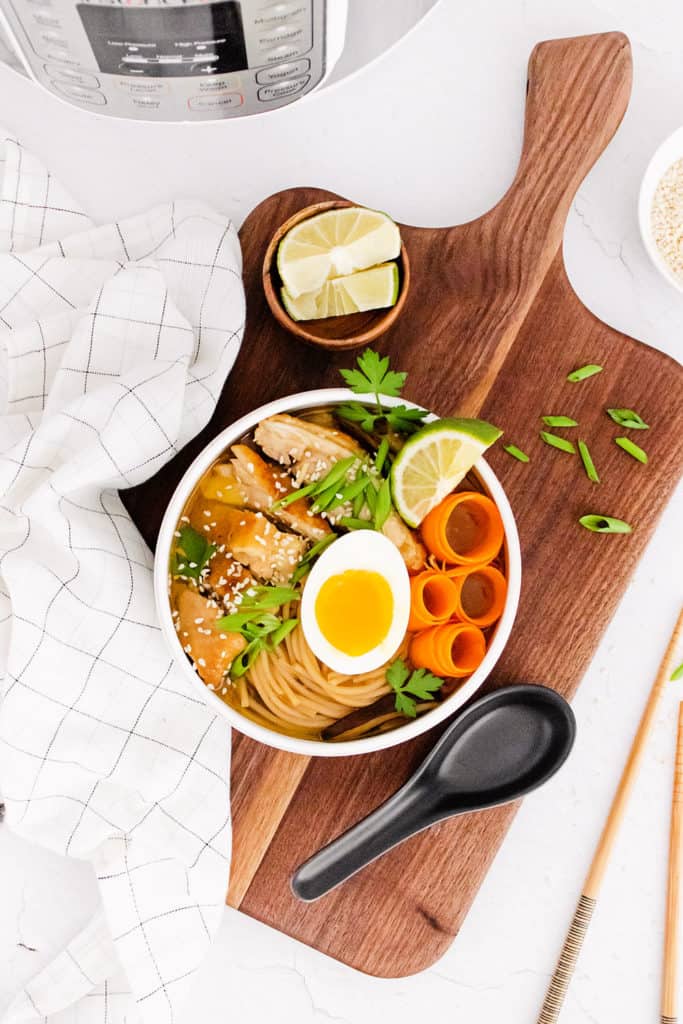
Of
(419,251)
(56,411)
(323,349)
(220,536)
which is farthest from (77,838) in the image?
(419,251)

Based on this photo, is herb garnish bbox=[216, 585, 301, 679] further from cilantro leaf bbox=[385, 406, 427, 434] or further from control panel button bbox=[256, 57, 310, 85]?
control panel button bbox=[256, 57, 310, 85]

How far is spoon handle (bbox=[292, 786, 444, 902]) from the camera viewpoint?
46.2 inches

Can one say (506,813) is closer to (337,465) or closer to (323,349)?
(337,465)

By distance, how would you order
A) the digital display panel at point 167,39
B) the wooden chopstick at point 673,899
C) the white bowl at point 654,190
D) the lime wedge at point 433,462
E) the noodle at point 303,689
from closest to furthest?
the digital display panel at point 167,39 < the lime wedge at point 433,462 < the noodle at point 303,689 < the white bowl at point 654,190 < the wooden chopstick at point 673,899

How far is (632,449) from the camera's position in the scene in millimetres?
1183

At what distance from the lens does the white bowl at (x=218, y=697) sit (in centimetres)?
105

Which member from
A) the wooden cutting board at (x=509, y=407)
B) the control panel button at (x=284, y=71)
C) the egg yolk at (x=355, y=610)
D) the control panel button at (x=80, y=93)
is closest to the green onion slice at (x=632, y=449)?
the wooden cutting board at (x=509, y=407)

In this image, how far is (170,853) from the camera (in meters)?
1.15

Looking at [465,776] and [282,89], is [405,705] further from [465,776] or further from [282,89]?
[282,89]

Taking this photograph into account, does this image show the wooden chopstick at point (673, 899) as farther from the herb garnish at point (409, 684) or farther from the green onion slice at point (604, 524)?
the herb garnish at point (409, 684)

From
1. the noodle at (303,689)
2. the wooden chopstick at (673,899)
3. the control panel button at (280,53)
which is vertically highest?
the control panel button at (280,53)

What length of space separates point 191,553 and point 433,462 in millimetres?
301

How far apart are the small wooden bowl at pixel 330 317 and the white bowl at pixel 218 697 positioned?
10 cm

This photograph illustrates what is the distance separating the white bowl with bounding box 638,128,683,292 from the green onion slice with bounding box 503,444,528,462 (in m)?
0.34
